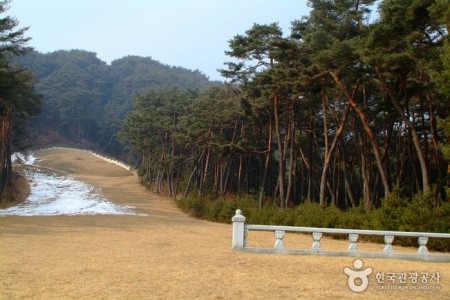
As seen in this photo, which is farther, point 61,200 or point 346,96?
point 61,200

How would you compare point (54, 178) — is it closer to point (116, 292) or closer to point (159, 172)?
point (159, 172)

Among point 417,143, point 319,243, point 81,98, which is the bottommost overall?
point 319,243

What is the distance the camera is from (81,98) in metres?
105

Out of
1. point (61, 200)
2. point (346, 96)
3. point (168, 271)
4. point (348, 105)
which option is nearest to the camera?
point (168, 271)

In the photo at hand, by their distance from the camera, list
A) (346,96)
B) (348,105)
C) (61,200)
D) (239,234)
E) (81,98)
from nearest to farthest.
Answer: (239,234), (346,96), (348,105), (61,200), (81,98)

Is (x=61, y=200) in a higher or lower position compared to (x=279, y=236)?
lower

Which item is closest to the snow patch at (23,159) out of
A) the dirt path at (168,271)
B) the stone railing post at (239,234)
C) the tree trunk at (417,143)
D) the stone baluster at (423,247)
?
the dirt path at (168,271)

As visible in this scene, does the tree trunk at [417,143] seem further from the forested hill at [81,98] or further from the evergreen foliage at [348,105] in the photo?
the forested hill at [81,98]

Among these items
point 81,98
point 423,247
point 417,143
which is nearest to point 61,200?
point 417,143

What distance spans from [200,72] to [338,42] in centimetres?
16315

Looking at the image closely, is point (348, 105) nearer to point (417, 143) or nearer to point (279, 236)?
point (417, 143)

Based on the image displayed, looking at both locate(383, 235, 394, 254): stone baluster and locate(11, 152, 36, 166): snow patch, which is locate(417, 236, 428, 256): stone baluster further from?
locate(11, 152, 36, 166): snow patch

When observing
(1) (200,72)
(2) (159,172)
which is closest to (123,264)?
(2) (159,172)

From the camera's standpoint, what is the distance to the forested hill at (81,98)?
99500 millimetres
